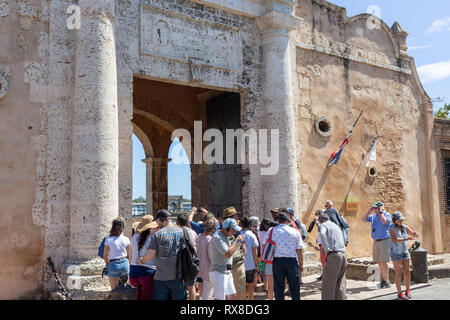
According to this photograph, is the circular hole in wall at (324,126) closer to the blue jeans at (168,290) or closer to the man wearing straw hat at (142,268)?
the man wearing straw hat at (142,268)

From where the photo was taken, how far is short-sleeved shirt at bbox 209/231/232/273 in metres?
5.09

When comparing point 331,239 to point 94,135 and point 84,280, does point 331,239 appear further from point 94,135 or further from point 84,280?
point 94,135

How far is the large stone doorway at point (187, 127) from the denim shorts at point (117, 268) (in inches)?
152

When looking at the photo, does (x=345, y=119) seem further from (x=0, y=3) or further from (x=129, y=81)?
(x=0, y=3)

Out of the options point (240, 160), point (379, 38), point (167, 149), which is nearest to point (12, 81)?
point (240, 160)

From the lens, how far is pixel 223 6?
28.7 ft

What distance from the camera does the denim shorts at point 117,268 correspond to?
571 cm

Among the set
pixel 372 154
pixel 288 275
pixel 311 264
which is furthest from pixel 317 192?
pixel 288 275

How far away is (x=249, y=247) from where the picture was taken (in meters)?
6.02

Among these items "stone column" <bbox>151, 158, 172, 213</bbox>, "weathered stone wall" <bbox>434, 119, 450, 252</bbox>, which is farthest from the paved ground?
"stone column" <bbox>151, 158, 172, 213</bbox>

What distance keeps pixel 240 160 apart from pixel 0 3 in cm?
492

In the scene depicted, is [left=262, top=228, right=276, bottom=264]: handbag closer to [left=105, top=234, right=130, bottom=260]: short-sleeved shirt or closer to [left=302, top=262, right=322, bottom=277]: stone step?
[left=105, top=234, right=130, bottom=260]: short-sleeved shirt

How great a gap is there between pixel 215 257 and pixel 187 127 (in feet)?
24.7

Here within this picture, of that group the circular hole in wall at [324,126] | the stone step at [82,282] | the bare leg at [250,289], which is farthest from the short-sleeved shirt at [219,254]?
the circular hole in wall at [324,126]
